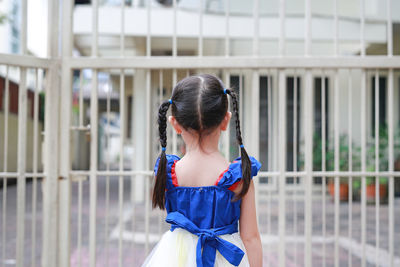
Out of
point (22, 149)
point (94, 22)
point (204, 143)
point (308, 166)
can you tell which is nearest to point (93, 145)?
point (22, 149)

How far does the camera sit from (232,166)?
64.4 inches

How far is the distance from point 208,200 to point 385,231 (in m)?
5.96

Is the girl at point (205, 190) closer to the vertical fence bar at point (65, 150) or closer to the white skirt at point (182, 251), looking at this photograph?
the white skirt at point (182, 251)

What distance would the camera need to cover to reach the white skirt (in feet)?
5.35

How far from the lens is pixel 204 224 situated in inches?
64.1

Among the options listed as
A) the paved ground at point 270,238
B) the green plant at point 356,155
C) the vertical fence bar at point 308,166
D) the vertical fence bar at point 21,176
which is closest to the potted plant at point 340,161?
the green plant at point 356,155

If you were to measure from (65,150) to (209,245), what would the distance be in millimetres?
1625

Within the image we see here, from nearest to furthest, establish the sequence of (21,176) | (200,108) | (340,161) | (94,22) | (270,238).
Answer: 1. (200,108)
2. (21,176)
3. (94,22)
4. (270,238)
5. (340,161)

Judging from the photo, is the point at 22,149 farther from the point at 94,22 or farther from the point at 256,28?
the point at 256,28

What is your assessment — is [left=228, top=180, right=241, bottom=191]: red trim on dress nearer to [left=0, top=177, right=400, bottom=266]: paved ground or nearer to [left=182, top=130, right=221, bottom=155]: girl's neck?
[left=182, top=130, right=221, bottom=155]: girl's neck

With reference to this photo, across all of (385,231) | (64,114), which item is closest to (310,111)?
(64,114)

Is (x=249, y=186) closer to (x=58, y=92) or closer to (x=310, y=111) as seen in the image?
(x=310, y=111)

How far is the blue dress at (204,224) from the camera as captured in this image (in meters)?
1.59

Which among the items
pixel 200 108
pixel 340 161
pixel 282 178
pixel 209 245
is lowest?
pixel 340 161
